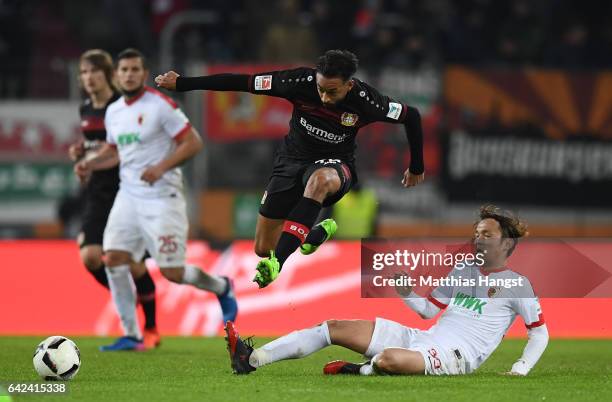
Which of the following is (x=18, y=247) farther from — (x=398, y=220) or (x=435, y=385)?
(x=435, y=385)

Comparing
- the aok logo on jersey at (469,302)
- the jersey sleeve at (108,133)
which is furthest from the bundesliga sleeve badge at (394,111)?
the jersey sleeve at (108,133)

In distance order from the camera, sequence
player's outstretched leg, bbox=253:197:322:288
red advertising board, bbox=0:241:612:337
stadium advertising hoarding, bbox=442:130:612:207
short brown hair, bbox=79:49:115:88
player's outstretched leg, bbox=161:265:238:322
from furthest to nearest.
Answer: stadium advertising hoarding, bbox=442:130:612:207, red advertising board, bbox=0:241:612:337, short brown hair, bbox=79:49:115:88, player's outstretched leg, bbox=161:265:238:322, player's outstretched leg, bbox=253:197:322:288

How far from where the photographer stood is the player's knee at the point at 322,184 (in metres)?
8.15

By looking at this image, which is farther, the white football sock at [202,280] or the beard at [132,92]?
the white football sock at [202,280]

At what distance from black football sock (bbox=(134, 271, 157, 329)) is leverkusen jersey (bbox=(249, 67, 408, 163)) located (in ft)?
7.49

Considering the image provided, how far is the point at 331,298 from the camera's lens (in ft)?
39.7

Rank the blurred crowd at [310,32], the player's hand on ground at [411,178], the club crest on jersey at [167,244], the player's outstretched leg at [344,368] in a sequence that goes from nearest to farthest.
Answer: the player's outstretched leg at [344,368] < the player's hand on ground at [411,178] < the club crest on jersey at [167,244] < the blurred crowd at [310,32]

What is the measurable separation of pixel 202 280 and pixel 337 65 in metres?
2.77

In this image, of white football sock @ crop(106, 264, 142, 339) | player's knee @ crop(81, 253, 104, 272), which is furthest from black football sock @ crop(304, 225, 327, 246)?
player's knee @ crop(81, 253, 104, 272)

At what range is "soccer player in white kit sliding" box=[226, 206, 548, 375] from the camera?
737 cm

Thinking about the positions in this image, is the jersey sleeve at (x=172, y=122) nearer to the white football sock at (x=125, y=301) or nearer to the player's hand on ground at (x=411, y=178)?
the white football sock at (x=125, y=301)

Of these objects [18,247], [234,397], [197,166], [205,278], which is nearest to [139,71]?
[205,278]

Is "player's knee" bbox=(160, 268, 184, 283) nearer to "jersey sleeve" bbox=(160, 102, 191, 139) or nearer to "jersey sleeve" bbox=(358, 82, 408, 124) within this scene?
"jersey sleeve" bbox=(160, 102, 191, 139)

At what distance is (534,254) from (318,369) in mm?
3401
